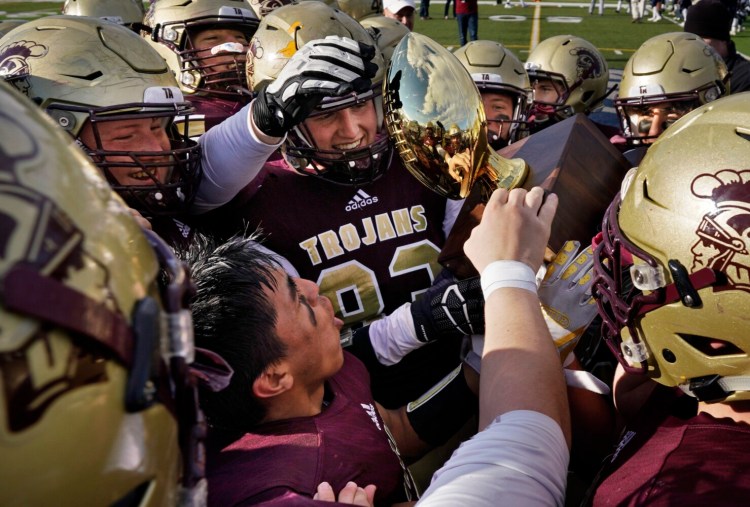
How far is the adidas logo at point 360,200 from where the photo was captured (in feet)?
7.57

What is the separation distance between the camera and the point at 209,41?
13.2 ft

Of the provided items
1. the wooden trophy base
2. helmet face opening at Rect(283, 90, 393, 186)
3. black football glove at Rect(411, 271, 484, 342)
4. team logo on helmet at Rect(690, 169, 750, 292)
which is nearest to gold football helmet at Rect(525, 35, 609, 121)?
helmet face opening at Rect(283, 90, 393, 186)

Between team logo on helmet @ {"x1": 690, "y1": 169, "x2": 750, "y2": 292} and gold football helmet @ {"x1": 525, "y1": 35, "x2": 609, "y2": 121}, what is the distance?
3241mm

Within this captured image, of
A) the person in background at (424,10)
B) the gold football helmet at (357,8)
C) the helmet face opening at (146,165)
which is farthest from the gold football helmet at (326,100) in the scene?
the person in background at (424,10)

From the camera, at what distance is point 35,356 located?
2.20ft

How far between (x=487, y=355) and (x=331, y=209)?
3.44 ft

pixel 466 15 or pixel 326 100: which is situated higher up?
pixel 326 100

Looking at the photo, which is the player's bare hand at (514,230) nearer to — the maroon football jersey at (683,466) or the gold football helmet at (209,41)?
the maroon football jersey at (683,466)

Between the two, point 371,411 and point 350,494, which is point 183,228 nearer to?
point 371,411

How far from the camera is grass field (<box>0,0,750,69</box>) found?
13953mm

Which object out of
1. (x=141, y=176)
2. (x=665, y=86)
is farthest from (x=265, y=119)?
(x=665, y=86)

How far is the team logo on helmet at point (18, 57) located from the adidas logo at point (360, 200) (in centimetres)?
106

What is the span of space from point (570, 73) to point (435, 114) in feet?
10.3

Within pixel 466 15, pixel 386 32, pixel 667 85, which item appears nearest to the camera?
pixel 667 85
